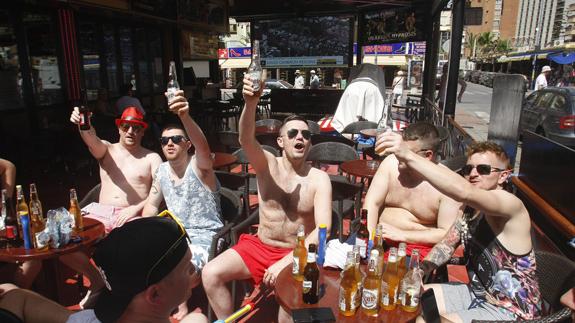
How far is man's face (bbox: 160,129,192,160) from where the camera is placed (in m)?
3.02

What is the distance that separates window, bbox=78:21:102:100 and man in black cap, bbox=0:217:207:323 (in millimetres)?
7807

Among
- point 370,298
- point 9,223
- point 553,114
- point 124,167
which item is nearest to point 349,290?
point 370,298

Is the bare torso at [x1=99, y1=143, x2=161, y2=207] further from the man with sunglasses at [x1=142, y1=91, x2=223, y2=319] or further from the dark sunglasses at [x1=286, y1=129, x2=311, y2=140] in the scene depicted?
the dark sunglasses at [x1=286, y1=129, x2=311, y2=140]

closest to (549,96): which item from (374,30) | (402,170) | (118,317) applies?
(374,30)

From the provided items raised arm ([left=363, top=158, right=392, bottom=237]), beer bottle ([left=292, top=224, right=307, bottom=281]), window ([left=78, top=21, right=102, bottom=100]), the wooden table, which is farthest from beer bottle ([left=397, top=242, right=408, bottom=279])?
window ([left=78, top=21, right=102, bottom=100])

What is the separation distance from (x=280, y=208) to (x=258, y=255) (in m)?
0.37

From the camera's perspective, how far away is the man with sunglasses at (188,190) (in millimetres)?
3016

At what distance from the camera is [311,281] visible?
1902 mm

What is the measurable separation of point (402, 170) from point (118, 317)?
2197mm

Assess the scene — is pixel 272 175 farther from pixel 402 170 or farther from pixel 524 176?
pixel 524 176

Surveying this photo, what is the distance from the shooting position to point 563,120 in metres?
8.26

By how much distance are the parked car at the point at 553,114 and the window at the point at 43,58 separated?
30.5 ft

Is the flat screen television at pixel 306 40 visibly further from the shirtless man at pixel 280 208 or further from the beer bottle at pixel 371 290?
the beer bottle at pixel 371 290

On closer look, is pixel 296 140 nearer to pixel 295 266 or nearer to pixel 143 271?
pixel 295 266
